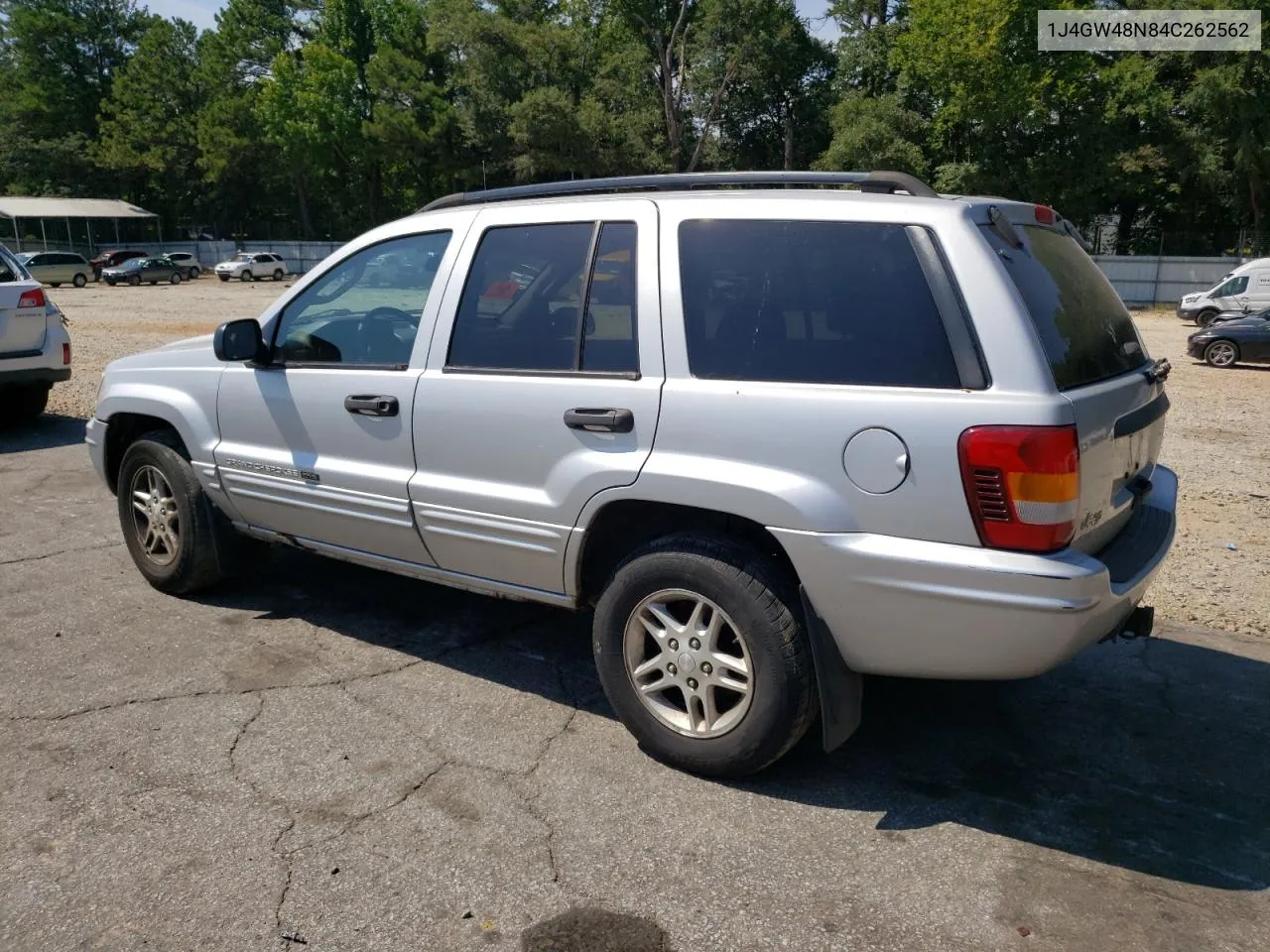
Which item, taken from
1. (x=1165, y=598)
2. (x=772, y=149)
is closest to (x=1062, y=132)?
(x=772, y=149)

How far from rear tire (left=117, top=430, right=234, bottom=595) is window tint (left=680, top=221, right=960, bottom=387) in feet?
9.18

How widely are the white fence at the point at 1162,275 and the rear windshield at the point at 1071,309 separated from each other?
3524 cm

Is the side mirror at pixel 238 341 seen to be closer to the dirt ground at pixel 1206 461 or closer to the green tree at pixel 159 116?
the dirt ground at pixel 1206 461

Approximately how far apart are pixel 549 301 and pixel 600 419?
1.93 feet

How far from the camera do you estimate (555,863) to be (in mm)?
3094

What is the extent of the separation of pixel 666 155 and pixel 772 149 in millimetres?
5963

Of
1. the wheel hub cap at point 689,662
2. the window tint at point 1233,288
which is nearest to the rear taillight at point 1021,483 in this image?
the wheel hub cap at point 689,662

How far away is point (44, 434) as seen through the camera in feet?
32.2

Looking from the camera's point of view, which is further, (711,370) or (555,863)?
(711,370)

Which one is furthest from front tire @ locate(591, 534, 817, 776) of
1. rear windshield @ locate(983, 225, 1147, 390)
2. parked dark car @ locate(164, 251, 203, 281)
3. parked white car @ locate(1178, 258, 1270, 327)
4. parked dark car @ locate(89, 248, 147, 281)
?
parked dark car @ locate(164, 251, 203, 281)

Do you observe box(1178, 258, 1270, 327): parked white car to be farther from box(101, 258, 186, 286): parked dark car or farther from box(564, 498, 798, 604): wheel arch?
box(101, 258, 186, 286): parked dark car

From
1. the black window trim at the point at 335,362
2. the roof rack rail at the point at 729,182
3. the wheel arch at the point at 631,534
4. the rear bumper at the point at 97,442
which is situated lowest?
the wheel arch at the point at 631,534

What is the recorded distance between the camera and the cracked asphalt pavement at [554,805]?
112 inches

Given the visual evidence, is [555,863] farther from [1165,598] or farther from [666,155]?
[666,155]
